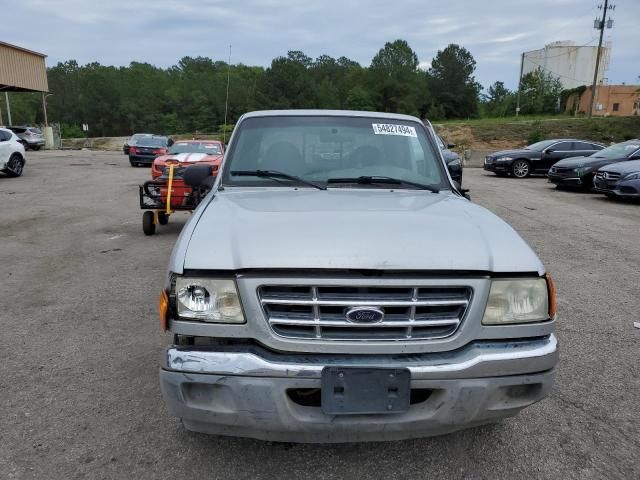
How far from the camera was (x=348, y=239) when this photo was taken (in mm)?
2176

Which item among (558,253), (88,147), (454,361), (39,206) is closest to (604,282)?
(558,253)

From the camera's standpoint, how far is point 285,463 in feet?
7.93

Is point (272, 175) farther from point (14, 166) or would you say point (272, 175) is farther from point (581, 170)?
point (14, 166)

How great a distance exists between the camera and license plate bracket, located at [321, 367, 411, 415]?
78.7 inches

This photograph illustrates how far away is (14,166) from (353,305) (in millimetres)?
17818

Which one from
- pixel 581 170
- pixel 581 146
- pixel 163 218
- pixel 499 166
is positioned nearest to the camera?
pixel 163 218

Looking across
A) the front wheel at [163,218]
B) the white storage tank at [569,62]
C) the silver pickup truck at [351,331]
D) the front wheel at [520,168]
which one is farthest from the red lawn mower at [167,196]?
the white storage tank at [569,62]

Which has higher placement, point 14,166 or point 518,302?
point 518,302

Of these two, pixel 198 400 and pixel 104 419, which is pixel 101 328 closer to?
pixel 104 419

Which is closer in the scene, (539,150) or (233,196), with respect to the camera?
(233,196)

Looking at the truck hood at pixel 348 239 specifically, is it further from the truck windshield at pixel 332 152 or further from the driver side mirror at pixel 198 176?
the driver side mirror at pixel 198 176

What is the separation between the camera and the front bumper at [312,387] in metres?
2.00

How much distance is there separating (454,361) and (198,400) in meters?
1.06

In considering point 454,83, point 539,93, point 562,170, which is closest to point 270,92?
point 454,83
